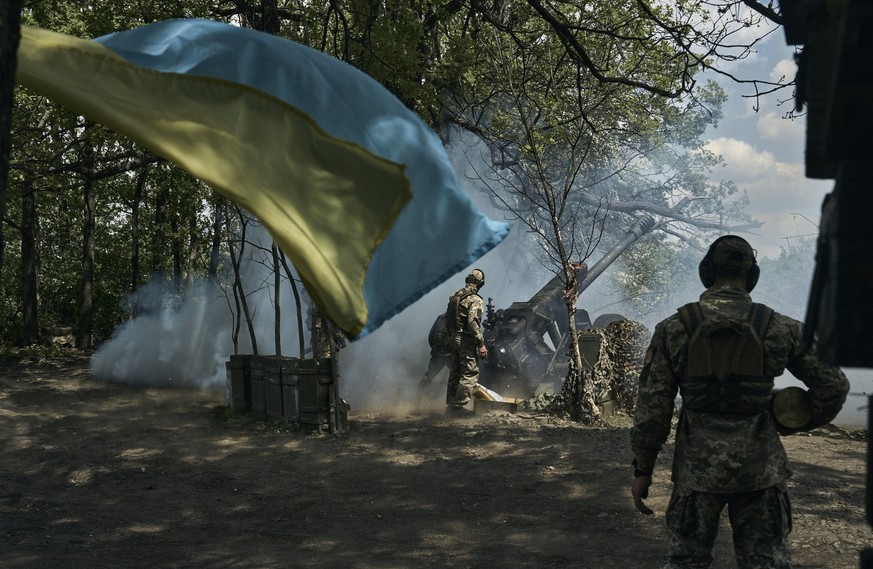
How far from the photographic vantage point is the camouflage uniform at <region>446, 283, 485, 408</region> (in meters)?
12.8

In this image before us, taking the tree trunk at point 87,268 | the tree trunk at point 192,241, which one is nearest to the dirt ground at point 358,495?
the tree trunk at point 192,241

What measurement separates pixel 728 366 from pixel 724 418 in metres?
0.22

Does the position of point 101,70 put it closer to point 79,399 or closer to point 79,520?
point 79,520

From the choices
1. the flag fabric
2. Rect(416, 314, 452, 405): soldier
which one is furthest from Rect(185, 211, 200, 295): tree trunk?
the flag fabric

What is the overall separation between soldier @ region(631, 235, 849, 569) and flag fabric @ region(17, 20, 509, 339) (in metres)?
1.07

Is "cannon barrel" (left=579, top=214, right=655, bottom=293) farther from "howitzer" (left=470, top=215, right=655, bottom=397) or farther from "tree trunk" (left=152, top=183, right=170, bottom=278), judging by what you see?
"tree trunk" (left=152, top=183, right=170, bottom=278)

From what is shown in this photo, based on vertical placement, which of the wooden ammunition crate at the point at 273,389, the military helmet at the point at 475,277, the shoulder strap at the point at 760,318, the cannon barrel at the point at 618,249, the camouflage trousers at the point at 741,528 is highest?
the cannon barrel at the point at 618,249

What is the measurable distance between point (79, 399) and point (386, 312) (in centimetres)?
1210

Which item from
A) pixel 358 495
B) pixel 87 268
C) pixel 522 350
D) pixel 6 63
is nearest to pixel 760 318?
pixel 6 63

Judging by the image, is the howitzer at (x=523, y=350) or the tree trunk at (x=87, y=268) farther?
A: the tree trunk at (x=87, y=268)

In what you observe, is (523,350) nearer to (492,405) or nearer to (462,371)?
(492,405)

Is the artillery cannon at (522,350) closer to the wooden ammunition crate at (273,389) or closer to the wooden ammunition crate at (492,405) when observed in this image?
the wooden ammunition crate at (492,405)

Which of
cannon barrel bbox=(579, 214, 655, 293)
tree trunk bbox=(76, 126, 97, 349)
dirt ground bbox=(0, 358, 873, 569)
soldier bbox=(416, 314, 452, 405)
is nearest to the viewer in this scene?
dirt ground bbox=(0, 358, 873, 569)

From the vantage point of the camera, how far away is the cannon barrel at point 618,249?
17.2m
